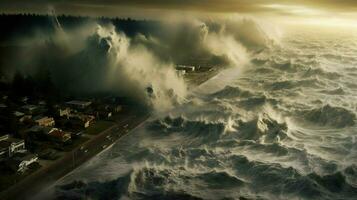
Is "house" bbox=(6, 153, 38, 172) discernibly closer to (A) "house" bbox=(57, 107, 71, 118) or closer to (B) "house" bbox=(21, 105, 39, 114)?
(A) "house" bbox=(57, 107, 71, 118)

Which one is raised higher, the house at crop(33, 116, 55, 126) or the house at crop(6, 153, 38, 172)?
the house at crop(33, 116, 55, 126)

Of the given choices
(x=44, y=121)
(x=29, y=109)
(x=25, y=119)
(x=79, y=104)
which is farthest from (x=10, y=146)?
(x=79, y=104)

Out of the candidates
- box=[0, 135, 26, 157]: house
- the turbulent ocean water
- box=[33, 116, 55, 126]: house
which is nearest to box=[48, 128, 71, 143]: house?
box=[0, 135, 26, 157]: house

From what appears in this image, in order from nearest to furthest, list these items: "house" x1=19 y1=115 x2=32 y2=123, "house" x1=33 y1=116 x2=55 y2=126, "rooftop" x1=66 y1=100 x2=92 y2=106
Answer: "house" x1=33 y1=116 x2=55 y2=126 → "house" x1=19 y1=115 x2=32 y2=123 → "rooftop" x1=66 y1=100 x2=92 y2=106

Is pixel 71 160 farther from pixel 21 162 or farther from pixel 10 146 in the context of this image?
pixel 10 146

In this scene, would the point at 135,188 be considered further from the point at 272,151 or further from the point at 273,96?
the point at 273,96

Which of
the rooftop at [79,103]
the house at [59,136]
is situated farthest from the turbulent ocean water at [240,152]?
the rooftop at [79,103]

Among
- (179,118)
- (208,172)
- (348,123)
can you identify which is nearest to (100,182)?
(208,172)
